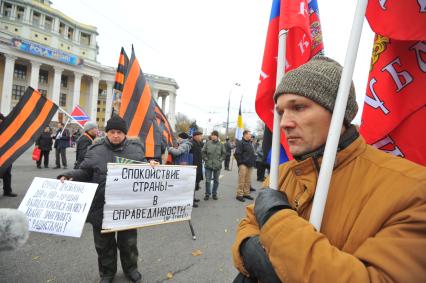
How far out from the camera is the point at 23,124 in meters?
4.37

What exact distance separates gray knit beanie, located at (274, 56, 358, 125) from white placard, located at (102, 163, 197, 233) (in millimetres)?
2463

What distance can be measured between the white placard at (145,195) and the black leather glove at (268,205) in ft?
7.68

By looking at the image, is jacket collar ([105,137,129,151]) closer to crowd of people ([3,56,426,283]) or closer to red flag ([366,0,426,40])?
crowd of people ([3,56,426,283])

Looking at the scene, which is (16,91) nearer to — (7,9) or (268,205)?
(7,9)

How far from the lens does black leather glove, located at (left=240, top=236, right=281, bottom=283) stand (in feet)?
3.47

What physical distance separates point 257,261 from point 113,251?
2.59 metres

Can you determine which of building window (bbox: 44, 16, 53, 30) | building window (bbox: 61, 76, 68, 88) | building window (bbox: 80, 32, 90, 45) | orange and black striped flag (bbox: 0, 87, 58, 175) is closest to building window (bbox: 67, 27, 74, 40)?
building window (bbox: 80, 32, 90, 45)

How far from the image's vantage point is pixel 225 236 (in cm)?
492

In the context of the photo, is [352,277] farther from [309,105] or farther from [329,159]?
[309,105]

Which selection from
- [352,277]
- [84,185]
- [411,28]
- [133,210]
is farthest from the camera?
[133,210]

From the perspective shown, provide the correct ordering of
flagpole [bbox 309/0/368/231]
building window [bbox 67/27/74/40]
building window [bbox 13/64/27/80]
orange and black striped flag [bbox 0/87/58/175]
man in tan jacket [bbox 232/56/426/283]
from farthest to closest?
1. building window [bbox 67/27/74/40]
2. building window [bbox 13/64/27/80]
3. orange and black striped flag [bbox 0/87/58/175]
4. flagpole [bbox 309/0/368/231]
5. man in tan jacket [bbox 232/56/426/283]

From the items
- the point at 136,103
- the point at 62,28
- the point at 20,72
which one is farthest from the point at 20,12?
the point at 136,103

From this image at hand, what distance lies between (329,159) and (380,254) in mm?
355

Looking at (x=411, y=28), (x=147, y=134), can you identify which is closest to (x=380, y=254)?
(x=411, y=28)
